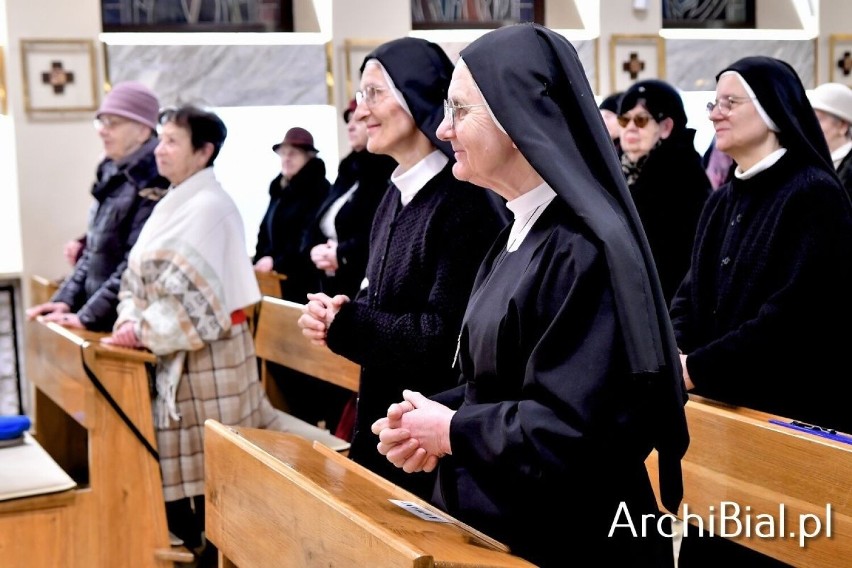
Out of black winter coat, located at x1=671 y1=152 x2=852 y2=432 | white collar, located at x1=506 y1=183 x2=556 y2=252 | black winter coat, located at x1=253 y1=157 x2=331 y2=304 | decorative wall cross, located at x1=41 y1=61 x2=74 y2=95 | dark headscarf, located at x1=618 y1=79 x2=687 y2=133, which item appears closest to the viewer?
white collar, located at x1=506 y1=183 x2=556 y2=252

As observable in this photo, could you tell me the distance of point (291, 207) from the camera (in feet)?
24.8

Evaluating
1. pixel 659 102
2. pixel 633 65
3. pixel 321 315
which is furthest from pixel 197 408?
pixel 633 65

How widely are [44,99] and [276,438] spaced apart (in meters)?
5.66

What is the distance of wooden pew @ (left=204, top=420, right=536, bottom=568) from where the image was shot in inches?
75.2

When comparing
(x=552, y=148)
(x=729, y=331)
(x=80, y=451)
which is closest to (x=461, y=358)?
(x=552, y=148)

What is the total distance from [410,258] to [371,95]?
0.48m

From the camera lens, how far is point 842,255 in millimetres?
3457

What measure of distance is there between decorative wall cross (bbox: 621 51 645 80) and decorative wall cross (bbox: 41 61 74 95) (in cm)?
428

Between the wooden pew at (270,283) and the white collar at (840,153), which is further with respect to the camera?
the wooden pew at (270,283)

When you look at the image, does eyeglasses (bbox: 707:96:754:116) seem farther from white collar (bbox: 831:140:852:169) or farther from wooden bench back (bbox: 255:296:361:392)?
white collar (bbox: 831:140:852:169)

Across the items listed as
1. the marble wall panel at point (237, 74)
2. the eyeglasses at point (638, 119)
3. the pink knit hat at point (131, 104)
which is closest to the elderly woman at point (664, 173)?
the eyeglasses at point (638, 119)

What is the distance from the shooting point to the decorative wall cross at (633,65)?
9.20 meters

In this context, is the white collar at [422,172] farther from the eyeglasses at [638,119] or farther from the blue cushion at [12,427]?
the eyeglasses at [638,119]

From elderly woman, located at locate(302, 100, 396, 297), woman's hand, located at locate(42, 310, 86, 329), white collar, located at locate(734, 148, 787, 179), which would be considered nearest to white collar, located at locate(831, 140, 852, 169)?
elderly woman, located at locate(302, 100, 396, 297)
